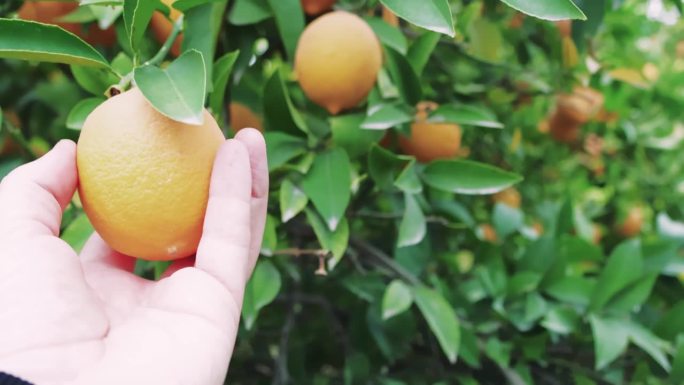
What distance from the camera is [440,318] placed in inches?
37.3

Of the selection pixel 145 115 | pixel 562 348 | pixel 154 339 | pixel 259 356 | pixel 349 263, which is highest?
pixel 145 115

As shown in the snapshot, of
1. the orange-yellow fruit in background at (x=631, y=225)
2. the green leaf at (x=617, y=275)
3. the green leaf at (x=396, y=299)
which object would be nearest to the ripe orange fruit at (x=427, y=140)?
the green leaf at (x=396, y=299)

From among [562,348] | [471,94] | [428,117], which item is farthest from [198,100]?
[562,348]

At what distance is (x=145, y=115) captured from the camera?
0.58m

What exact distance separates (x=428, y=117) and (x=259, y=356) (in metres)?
0.69

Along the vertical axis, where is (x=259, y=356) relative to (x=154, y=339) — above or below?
below

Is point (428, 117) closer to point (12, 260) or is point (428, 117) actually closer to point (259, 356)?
point (12, 260)

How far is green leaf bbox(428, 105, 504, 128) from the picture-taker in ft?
2.96

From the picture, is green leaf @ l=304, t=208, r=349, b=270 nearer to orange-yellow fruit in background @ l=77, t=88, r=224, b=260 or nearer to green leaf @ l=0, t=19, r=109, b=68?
orange-yellow fruit in background @ l=77, t=88, r=224, b=260

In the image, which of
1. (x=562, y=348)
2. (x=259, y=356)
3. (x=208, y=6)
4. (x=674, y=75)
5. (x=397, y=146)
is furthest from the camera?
(x=674, y=75)

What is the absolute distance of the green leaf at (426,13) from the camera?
59 centimetres

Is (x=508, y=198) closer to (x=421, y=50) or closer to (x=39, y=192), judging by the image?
(x=421, y=50)

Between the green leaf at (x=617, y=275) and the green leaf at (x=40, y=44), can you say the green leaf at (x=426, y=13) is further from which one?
the green leaf at (x=617, y=275)

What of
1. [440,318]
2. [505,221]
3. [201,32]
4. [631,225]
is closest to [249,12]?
[201,32]
